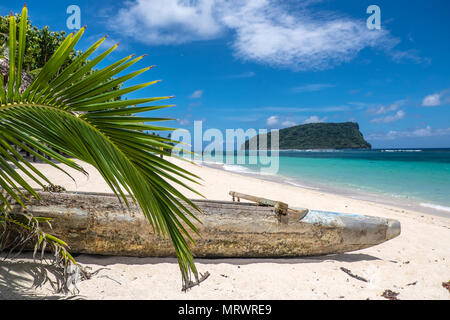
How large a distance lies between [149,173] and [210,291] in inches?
82.4

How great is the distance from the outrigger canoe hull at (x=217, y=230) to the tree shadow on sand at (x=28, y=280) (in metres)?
0.40

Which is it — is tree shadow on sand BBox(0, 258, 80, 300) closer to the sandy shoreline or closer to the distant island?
the sandy shoreline

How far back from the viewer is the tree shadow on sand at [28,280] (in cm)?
255

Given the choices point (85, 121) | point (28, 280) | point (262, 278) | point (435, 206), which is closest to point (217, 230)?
point (262, 278)

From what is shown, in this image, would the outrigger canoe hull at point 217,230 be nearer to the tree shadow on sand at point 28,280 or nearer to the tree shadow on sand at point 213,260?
the tree shadow on sand at point 213,260

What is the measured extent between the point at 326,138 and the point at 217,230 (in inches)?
5408

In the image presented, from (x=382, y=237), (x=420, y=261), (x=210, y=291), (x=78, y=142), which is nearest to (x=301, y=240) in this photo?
(x=382, y=237)

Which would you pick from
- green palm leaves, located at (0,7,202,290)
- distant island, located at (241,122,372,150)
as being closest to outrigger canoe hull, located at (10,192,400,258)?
green palm leaves, located at (0,7,202,290)

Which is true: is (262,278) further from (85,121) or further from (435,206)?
(435,206)

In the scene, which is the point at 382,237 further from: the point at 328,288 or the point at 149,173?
the point at 149,173

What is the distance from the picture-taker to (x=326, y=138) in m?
132

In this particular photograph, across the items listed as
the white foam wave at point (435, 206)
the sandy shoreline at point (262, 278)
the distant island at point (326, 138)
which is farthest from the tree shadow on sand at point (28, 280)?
the distant island at point (326, 138)

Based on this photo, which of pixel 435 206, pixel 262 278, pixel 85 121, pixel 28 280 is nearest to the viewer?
pixel 85 121

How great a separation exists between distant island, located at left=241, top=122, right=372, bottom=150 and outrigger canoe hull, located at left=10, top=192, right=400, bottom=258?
127017 millimetres
